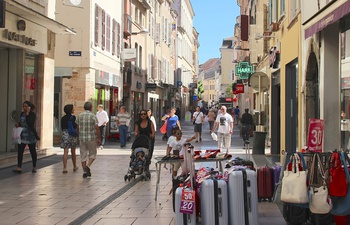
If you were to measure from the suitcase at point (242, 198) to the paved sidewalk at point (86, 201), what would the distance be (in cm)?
92

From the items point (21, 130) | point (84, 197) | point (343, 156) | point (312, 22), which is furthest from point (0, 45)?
point (343, 156)

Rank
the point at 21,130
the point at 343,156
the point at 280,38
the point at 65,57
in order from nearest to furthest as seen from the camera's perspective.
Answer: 1. the point at 343,156
2. the point at 21,130
3. the point at 280,38
4. the point at 65,57

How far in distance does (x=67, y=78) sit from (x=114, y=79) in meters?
5.39

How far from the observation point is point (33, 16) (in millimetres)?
15461

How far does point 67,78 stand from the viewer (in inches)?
910

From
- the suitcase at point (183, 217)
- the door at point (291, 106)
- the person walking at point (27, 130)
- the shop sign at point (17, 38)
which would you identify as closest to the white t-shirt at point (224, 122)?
the door at point (291, 106)

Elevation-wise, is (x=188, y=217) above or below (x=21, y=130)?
below

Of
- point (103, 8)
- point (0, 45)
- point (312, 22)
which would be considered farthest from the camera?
point (103, 8)

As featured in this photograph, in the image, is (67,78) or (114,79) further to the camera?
(114,79)

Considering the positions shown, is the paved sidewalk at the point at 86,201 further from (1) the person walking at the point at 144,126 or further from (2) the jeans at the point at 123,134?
(2) the jeans at the point at 123,134

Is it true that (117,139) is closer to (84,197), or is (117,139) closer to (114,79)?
(114,79)

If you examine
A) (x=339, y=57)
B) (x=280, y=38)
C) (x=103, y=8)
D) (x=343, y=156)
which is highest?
(x=103, y=8)

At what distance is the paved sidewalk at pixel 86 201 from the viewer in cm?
785

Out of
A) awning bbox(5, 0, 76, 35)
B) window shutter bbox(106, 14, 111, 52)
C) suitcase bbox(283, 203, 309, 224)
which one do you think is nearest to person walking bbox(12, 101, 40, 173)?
awning bbox(5, 0, 76, 35)
